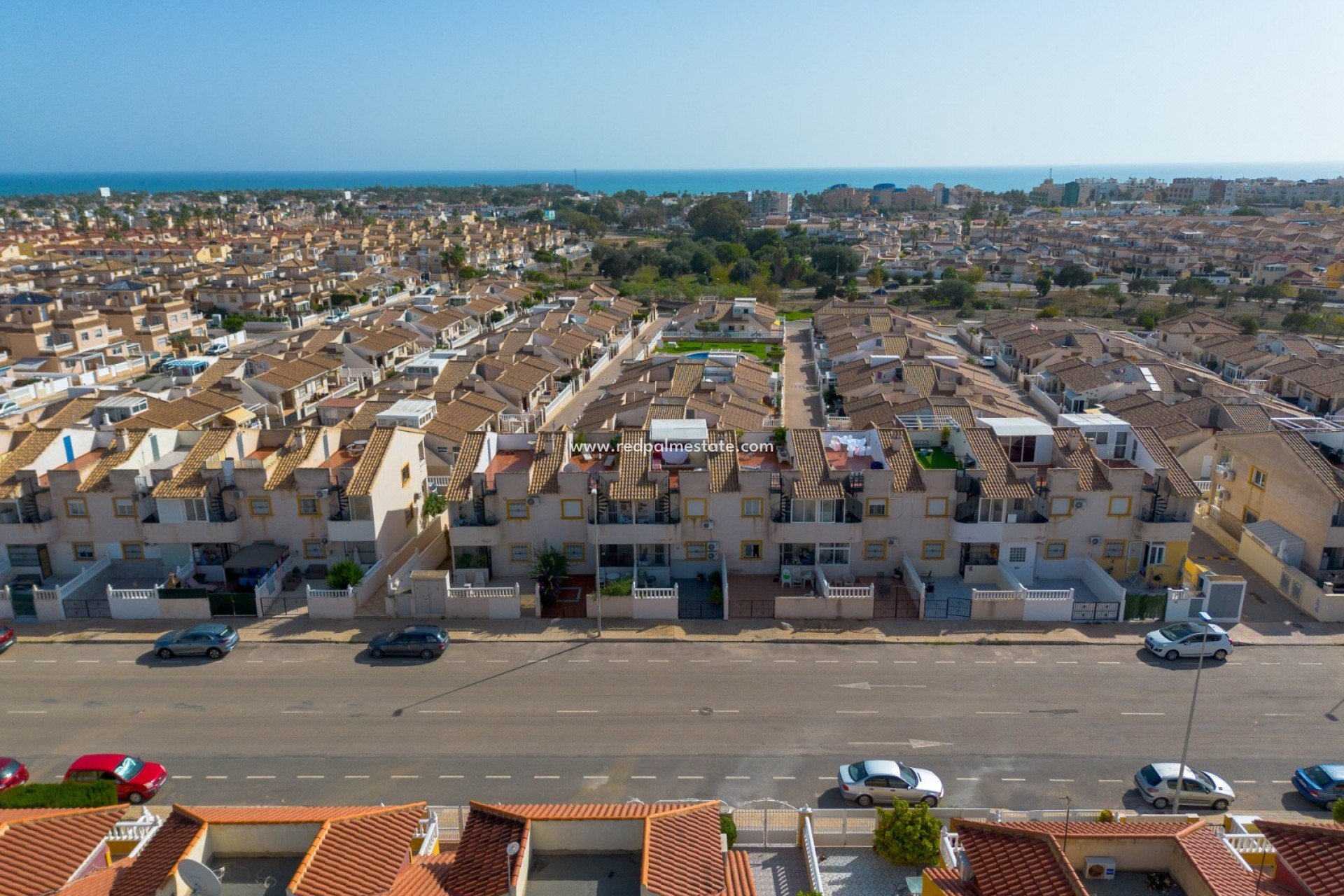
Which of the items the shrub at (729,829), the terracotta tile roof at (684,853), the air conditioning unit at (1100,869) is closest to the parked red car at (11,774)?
the shrub at (729,829)

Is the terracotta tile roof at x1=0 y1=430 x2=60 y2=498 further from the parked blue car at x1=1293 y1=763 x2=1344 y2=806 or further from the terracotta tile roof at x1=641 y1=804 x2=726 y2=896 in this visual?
the parked blue car at x1=1293 y1=763 x2=1344 y2=806

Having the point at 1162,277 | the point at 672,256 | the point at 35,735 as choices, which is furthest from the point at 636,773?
the point at 1162,277

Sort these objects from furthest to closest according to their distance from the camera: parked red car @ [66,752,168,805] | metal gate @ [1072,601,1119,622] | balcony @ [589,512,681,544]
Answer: balcony @ [589,512,681,544] → metal gate @ [1072,601,1119,622] → parked red car @ [66,752,168,805]

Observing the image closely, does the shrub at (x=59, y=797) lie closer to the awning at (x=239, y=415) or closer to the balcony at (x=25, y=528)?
the balcony at (x=25, y=528)

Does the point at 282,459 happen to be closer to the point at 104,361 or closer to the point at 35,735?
the point at 35,735

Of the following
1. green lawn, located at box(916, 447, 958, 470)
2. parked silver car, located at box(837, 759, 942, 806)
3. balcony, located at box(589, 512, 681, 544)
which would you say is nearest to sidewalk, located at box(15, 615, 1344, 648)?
balcony, located at box(589, 512, 681, 544)

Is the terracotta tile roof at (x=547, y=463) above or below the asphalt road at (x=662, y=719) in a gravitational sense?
above
